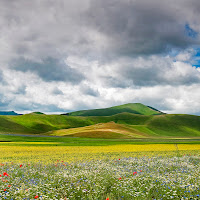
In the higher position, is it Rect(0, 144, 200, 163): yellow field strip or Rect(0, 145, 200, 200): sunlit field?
Rect(0, 145, 200, 200): sunlit field

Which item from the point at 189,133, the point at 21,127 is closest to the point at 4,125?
the point at 21,127

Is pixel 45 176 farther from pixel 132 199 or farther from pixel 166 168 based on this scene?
pixel 166 168

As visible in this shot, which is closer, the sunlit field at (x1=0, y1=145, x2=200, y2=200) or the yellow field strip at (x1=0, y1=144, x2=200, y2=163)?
the sunlit field at (x1=0, y1=145, x2=200, y2=200)

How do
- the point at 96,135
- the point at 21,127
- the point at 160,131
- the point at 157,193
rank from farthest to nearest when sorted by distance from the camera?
1. the point at 21,127
2. the point at 160,131
3. the point at 96,135
4. the point at 157,193

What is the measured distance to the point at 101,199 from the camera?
9.24 m

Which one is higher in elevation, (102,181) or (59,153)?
(102,181)

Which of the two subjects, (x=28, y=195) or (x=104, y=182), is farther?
(x=104, y=182)

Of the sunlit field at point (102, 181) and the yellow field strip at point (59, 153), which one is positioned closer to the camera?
the sunlit field at point (102, 181)

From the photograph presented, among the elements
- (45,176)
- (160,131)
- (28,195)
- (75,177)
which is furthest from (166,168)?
(160,131)

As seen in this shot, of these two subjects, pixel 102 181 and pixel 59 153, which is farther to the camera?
pixel 59 153

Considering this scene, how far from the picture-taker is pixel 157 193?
10.0 meters

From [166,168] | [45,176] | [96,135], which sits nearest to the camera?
[45,176]

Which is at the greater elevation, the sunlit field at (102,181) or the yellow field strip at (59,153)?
the sunlit field at (102,181)

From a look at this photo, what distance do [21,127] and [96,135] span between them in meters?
107
